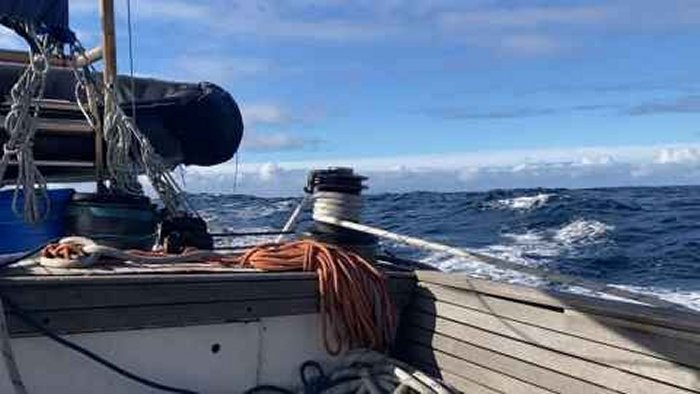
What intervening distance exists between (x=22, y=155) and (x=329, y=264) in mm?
2546

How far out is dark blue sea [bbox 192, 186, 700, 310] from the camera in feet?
38.7

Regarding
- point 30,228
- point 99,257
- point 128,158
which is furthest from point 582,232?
point 99,257

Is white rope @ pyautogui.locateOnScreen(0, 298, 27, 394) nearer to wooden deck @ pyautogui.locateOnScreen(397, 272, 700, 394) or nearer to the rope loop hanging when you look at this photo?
the rope loop hanging

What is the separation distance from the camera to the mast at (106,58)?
7.65 metres

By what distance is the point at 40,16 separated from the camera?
6605mm

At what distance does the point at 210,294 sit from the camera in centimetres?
399

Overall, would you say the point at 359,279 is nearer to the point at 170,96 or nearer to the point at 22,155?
the point at 22,155

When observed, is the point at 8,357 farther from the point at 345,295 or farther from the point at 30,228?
the point at 30,228

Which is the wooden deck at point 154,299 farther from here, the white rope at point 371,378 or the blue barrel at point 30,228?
the blue barrel at point 30,228

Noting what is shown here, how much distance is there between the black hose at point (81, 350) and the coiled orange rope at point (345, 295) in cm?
82

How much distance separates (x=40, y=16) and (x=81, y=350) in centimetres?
393

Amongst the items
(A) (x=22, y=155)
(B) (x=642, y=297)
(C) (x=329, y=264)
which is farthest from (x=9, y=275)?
(B) (x=642, y=297)

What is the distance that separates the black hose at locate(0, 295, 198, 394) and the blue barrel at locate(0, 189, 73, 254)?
339cm

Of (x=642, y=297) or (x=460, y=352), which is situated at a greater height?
(x=642, y=297)
